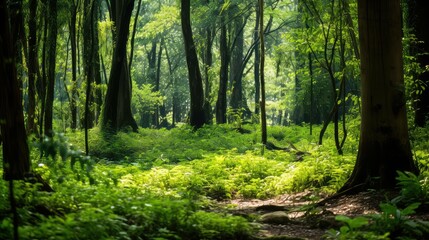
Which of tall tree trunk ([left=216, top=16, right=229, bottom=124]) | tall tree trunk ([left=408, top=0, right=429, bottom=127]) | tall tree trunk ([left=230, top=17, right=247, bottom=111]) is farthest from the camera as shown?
tall tree trunk ([left=230, top=17, right=247, bottom=111])

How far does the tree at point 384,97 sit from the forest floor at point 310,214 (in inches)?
15.7

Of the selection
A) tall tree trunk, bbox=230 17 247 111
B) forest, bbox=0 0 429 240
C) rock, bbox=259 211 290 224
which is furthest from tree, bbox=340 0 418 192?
tall tree trunk, bbox=230 17 247 111

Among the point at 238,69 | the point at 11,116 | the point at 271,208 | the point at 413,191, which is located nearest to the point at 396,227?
the point at 413,191

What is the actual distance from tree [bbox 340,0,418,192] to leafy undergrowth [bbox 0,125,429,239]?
95cm

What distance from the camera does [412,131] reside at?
10.2m

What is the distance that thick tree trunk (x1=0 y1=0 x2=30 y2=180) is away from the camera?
15.5 feet

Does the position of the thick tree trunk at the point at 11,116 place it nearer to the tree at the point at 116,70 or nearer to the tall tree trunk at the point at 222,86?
the tree at the point at 116,70

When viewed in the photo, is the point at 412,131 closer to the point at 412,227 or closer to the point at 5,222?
the point at 412,227

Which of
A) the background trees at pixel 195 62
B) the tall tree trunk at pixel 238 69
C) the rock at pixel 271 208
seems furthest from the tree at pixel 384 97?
the tall tree trunk at pixel 238 69

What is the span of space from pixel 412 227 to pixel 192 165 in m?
6.67

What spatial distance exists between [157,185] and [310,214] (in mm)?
3037

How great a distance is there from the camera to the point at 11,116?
4.85 m

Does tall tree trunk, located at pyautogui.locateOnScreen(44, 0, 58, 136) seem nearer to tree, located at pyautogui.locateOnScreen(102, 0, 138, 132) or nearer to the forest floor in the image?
tree, located at pyautogui.locateOnScreen(102, 0, 138, 132)

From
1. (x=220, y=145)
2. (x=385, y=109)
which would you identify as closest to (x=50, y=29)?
(x=220, y=145)
